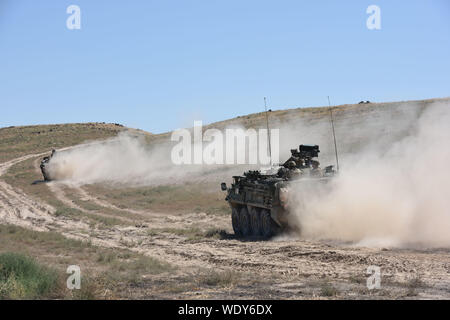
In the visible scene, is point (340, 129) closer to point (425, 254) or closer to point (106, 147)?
point (106, 147)

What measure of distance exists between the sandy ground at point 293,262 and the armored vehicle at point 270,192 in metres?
0.70

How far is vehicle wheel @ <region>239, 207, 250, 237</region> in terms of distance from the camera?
21.1m

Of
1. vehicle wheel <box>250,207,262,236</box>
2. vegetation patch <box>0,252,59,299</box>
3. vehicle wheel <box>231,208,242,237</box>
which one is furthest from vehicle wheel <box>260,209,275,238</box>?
vegetation patch <box>0,252,59,299</box>

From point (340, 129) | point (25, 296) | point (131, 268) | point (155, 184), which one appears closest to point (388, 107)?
point (340, 129)

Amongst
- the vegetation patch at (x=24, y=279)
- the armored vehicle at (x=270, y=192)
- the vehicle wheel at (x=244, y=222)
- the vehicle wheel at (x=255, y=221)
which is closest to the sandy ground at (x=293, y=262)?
the vehicle wheel at (x=244, y=222)

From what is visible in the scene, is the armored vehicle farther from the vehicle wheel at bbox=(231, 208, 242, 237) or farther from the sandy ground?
the sandy ground

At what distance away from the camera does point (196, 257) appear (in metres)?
15.9

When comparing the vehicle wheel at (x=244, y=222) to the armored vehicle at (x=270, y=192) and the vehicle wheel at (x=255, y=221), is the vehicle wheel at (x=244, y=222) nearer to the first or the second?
the armored vehicle at (x=270, y=192)

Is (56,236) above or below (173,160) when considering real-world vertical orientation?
below

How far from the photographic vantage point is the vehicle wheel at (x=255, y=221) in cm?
2025

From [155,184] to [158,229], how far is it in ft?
73.2

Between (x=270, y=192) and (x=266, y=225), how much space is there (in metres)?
1.46

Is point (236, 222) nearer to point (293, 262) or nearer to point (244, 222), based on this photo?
point (244, 222)

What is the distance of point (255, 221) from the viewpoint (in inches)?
806
